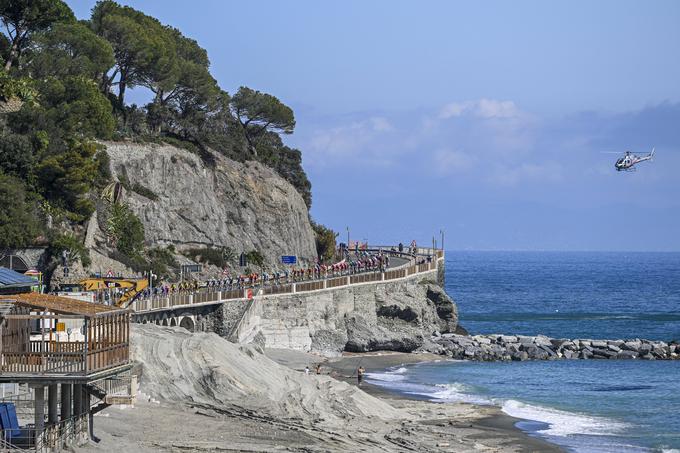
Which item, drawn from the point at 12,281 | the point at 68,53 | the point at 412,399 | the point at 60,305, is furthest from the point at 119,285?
the point at 68,53

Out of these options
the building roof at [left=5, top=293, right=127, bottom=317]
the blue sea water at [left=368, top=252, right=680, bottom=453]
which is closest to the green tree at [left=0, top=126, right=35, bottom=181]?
the blue sea water at [left=368, top=252, right=680, bottom=453]

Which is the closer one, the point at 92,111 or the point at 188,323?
the point at 188,323

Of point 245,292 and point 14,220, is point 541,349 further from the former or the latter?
point 14,220

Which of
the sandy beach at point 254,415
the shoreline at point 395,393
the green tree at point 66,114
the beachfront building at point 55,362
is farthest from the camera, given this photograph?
the green tree at point 66,114

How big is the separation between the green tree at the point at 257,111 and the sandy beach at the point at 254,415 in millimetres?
66842

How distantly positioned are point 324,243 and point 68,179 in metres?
44.0

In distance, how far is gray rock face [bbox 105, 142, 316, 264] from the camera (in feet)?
266

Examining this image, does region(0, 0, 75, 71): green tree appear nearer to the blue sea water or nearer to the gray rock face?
the gray rock face

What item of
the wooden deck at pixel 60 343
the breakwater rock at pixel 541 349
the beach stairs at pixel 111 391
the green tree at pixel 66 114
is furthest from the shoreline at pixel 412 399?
the green tree at pixel 66 114

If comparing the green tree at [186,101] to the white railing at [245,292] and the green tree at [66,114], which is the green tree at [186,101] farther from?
the white railing at [245,292]

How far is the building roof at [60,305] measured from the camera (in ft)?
88.5

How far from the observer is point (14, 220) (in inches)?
2484

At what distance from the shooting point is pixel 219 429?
33625 millimetres

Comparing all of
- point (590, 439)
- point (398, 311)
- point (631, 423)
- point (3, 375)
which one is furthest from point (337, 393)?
point (398, 311)
